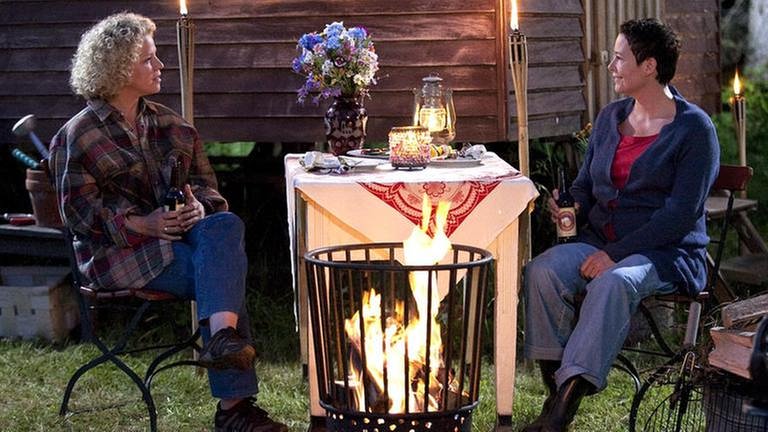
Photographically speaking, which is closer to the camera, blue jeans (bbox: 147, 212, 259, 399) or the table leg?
blue jeans (bbox: 147, 212, 259, 399)

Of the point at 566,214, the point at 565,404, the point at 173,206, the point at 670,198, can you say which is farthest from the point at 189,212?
the point at 670,198

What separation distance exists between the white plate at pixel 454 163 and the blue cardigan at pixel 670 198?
48 cm

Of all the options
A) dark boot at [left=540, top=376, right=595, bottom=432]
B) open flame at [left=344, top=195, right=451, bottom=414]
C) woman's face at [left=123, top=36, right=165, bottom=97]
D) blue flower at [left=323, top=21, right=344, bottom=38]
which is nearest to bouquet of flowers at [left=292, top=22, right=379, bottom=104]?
blue flower at [left=323, top=21, right=344, bottom=38]

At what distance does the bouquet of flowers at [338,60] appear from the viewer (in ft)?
16.4

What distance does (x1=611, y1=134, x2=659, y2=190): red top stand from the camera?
4617 millimetres

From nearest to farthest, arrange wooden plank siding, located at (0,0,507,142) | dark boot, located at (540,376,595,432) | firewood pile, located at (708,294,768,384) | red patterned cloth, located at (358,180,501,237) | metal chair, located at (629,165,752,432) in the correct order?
firewood pile, located at (708,294,768,384) < metal chair, located at (629,165,752,432) < dark boot, located at (540,376,595,432) < red patterned cloth, located at (358,180,501,237) < wooden plank siding, located at (0,0,507,142)

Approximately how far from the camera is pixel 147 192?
15.6ft

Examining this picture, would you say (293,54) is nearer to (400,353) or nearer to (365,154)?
(365,154)

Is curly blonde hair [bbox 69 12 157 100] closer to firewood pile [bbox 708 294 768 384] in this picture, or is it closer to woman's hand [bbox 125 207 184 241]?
woman's hand [bbox 125 207 184 241]

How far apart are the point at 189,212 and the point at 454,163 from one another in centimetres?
103

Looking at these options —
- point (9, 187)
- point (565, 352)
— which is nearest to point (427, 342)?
point (565, 352)

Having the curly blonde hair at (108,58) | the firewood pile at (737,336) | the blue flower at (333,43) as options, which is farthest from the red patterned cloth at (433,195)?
the curly blonde hair at (108,58)

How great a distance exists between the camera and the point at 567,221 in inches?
183

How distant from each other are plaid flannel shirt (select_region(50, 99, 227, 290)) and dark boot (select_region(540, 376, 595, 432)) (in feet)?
4.92
